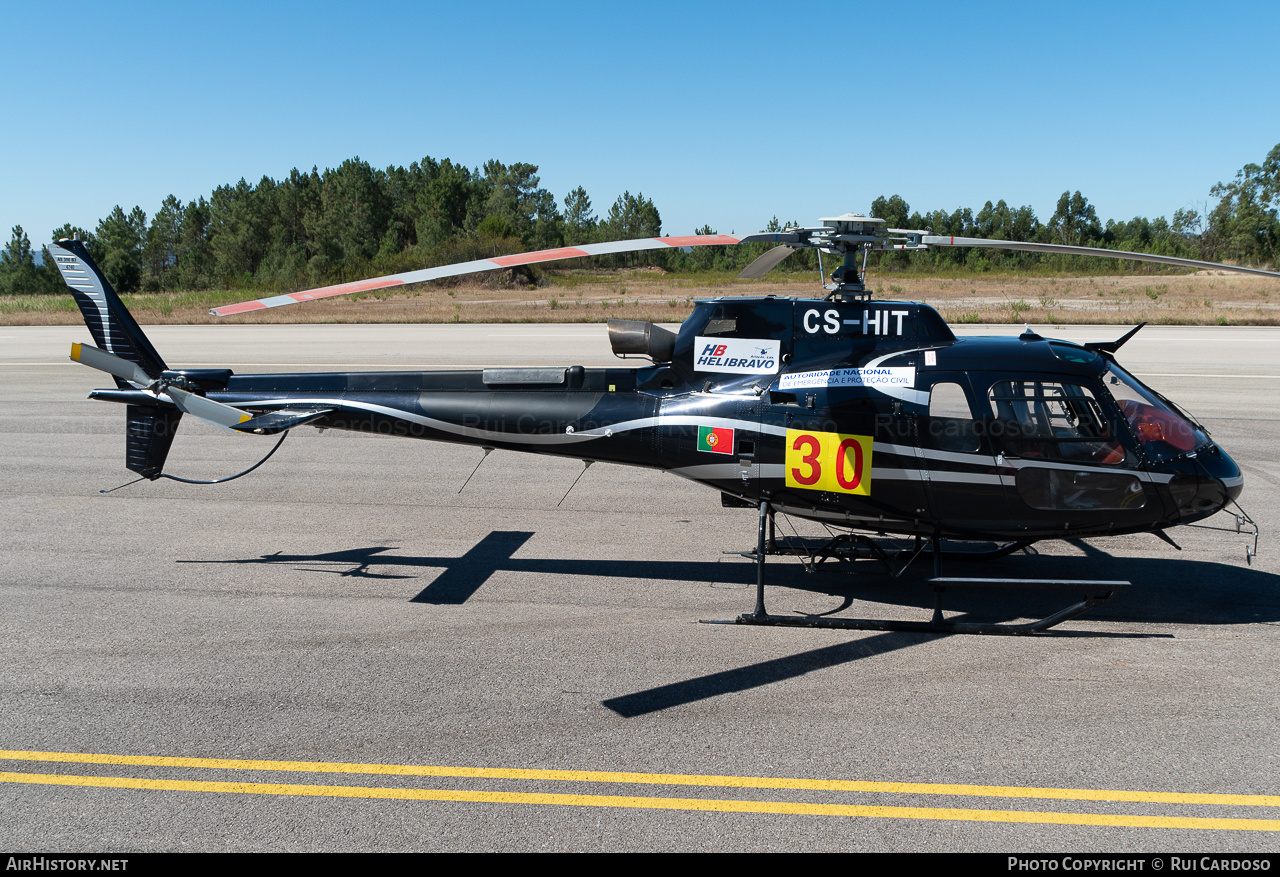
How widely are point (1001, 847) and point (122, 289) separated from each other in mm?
102789

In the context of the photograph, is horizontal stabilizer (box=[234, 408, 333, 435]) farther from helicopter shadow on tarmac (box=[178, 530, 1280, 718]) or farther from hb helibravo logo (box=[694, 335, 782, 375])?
hb helibravo logo (box=[694, 335, 782, 375])

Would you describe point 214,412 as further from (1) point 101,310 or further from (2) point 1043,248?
(2) point 1043,248

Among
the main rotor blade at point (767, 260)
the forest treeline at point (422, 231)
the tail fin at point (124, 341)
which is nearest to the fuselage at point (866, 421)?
the main rotor blade at point (767, 260)

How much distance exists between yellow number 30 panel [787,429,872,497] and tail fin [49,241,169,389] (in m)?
5.95

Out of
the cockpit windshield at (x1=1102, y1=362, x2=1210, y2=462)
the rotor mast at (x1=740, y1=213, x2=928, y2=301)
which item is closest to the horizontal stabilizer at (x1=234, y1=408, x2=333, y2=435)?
the rotor mast at (x1=740, y1=213, x2=928, y2=301)

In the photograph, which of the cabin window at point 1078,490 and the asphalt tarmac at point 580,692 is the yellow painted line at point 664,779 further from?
the cabin window at point 1078,490

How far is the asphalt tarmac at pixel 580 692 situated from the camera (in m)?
4.67

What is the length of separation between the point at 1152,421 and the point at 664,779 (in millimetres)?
4925

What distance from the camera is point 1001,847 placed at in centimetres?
442

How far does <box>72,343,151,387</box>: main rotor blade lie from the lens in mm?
7227

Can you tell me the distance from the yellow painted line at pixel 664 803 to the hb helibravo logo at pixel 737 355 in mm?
3918
